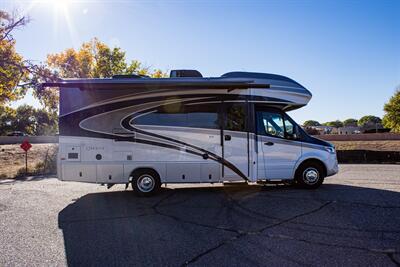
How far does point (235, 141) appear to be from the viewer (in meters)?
8.89

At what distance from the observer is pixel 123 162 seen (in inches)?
342

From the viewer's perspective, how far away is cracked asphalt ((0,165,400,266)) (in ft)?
14.8

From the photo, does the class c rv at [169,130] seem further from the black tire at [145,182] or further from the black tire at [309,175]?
the black tire at [309,175]

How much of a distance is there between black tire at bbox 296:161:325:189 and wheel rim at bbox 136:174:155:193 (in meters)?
4.19

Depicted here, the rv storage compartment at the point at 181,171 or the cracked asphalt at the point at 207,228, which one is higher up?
the rv storage compartment at the point at 181,171

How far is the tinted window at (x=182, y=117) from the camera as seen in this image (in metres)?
8.84

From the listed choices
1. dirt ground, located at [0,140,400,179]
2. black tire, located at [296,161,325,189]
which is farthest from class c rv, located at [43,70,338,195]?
dirt ground, located at [0,140,400,179]

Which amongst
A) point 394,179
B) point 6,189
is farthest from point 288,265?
point 6,189

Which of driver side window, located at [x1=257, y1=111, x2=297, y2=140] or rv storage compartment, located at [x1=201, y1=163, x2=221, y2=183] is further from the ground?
driver side window, located at [x1=257, y1=111, x2=297, y2=140]

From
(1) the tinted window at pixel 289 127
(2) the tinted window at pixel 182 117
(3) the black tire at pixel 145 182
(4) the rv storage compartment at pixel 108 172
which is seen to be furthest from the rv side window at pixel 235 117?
(4) the rv storage compartment at pixel 108 172

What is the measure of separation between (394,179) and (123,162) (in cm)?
926

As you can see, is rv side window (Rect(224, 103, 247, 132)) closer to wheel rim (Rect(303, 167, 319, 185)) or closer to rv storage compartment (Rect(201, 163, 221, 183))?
rv storage compartment (Rect(201, 163, 221, 183))

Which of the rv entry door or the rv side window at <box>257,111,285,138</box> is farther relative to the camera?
the rv side window at <box>257,111,285,138</box>

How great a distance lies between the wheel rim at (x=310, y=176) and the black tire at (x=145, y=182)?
4.21 meters
